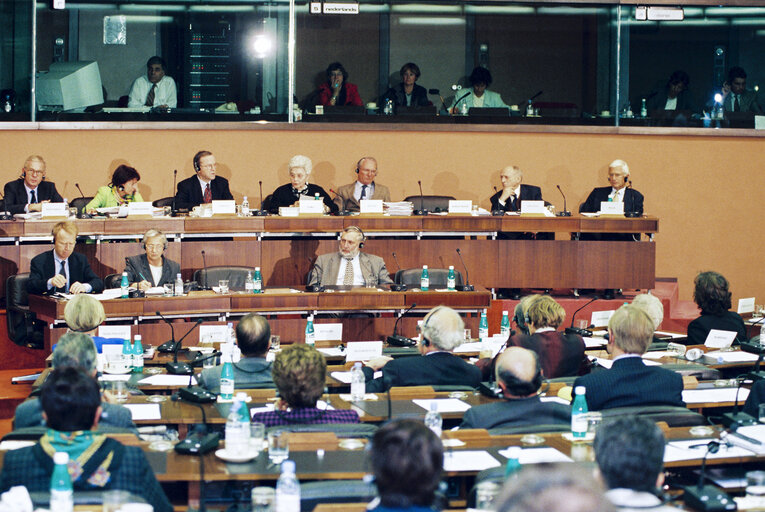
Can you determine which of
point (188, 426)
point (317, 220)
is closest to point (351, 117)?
point (317, 220)

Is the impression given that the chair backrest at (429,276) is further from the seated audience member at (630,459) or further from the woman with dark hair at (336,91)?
the seated audience member at (630,459)

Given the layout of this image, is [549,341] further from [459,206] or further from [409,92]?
[409,92]

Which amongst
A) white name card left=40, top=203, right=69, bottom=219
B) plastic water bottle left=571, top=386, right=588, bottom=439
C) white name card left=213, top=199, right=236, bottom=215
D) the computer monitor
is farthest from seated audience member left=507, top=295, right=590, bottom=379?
the computer monitor

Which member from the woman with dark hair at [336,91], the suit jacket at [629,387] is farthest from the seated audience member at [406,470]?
the woman with dark hair at [336,91]

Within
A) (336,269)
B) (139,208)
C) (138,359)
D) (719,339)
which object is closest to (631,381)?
(719,339)

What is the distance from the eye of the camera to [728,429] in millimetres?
4020

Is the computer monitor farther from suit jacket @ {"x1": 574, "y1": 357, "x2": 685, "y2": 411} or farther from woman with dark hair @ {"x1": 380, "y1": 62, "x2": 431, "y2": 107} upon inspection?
suit jacket @ {"x1": 574, "y1": 357, "x2": 685, "y2": 411}

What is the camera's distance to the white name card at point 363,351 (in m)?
5.55

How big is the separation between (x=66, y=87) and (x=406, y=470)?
342 inches

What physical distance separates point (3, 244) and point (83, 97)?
2.80m

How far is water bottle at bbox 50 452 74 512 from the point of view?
2850 mm

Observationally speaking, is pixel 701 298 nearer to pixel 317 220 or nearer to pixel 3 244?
pixel 317 220

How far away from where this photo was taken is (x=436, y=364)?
16.2ft

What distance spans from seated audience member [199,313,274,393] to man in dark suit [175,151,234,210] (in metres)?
4.37
